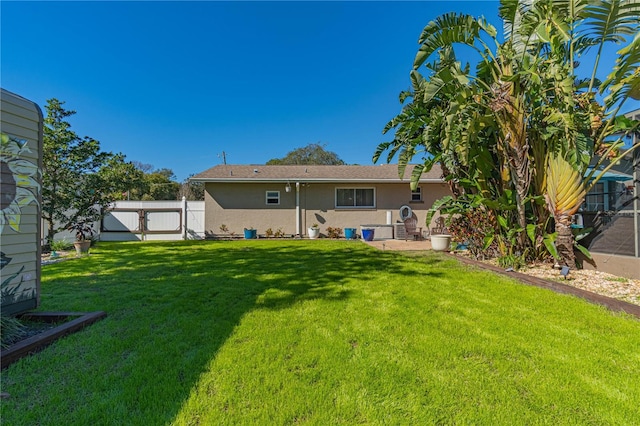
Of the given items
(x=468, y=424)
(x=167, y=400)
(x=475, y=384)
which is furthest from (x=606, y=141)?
(x=167, y=400)

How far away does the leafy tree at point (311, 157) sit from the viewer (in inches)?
1607

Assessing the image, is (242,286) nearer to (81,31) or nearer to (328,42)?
(81,31)

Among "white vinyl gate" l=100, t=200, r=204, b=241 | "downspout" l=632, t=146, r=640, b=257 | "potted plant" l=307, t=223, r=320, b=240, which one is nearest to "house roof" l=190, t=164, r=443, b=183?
"white vinyl gate" l=100, t=200, r=204, b=241

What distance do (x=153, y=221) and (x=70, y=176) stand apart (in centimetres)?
419

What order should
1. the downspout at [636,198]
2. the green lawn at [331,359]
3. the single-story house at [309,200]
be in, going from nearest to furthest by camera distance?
the green lawn at [331,359] < the downspout at [636,198] < the single-story house at [309,200]

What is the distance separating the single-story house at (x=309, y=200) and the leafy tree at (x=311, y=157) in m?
27.1

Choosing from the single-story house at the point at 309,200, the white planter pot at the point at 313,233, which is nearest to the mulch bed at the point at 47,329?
the white planter pot at the point at 313,233

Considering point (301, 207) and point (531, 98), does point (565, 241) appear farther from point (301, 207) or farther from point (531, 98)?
point (301, 207)

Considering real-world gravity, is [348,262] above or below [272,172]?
below

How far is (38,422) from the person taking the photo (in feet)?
5.80

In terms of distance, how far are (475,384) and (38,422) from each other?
3035 mm

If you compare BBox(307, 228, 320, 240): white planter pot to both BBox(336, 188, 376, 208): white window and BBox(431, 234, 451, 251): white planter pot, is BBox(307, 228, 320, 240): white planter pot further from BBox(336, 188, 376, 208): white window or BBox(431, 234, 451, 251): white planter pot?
BBox(431, 234, 451, 251): white planter pot

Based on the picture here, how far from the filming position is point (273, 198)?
45.6 ft

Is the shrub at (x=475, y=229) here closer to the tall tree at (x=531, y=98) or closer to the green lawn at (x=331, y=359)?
the tall tree at (x=531, y=98)
